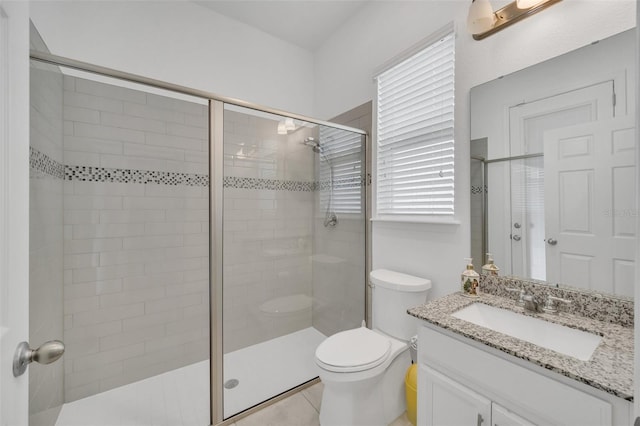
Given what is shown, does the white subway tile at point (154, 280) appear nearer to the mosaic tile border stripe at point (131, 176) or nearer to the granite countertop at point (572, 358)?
the mosaic tile border stripe at point (131, 176)

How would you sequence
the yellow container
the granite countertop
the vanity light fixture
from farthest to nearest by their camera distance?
the yellow container, the vanity light fixture, the granite countertop

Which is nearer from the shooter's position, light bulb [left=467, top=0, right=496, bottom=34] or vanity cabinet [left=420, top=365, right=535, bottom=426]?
vanity cabinet [left=420, top=365, right=535, bottom=426]

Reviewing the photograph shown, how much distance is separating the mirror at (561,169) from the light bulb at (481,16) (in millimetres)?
276

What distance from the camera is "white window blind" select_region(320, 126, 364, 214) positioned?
2205 mm

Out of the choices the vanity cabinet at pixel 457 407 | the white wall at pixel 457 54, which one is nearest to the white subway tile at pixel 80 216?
the white wall at pixel 457 54

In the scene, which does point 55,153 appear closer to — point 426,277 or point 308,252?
point 308,252

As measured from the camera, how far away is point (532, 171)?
49.9 inches

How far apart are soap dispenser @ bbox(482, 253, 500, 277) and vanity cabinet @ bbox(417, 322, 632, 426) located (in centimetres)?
54

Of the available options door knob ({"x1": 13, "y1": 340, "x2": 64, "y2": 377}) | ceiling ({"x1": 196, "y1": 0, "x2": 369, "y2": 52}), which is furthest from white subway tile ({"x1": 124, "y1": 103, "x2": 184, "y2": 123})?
door knob ({"x1": 13, "y1": 340, "x2": 64, "y2": 377})

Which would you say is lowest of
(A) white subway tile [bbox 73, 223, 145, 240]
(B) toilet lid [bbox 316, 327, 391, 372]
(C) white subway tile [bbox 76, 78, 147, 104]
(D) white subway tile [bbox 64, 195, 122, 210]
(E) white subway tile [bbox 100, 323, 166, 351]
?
(E) white subway tile [bbox 100, 323, 166, 351]

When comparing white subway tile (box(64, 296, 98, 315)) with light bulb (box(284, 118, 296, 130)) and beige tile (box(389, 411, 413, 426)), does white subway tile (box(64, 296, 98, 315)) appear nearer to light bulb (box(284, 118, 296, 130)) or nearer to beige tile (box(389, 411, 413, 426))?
light bulb (box(284, 118, 296, 130))

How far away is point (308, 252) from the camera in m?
2.22

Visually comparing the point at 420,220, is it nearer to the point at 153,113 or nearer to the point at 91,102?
the point at 153,113

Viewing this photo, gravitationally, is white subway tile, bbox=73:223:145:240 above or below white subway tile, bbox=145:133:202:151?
below
